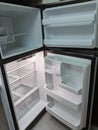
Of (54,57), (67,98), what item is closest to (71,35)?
(54,57)

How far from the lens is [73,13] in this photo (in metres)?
1.13

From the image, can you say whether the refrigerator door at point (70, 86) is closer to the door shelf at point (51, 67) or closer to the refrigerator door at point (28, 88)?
the door shelf at point (51, 67)

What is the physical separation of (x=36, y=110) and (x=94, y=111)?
0.80 metres

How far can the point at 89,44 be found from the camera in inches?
40.8

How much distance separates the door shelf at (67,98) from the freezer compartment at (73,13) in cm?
81

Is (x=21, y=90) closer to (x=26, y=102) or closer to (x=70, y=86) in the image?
(x=26, y=102)

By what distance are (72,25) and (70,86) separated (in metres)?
0.63

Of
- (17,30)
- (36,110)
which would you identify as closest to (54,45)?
(17,30)

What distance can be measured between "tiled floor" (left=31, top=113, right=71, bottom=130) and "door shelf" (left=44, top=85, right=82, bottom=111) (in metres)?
0.42

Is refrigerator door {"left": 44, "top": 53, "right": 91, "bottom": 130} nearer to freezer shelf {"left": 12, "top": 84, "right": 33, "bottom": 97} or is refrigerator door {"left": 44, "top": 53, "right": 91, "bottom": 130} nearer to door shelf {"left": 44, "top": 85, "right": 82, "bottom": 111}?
door shelf {"left": 44, "top": 85, "right": 82, "bottom": 111}

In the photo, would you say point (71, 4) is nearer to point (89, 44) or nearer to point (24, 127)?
point (89, 44)

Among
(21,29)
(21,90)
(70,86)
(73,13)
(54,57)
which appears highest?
(73,13)

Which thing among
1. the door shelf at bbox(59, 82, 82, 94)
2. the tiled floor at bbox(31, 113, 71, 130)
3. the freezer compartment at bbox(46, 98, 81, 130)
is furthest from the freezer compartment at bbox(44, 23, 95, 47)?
the tiled floor at bbox(31, 113, 71, 130)

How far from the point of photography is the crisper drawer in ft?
3.29
